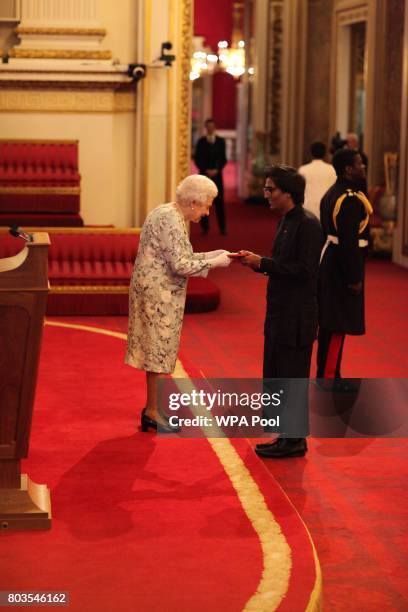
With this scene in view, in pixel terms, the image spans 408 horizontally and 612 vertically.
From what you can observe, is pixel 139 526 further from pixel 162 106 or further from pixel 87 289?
pixel 162 106

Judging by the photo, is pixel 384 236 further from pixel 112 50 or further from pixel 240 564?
pixel 240 564

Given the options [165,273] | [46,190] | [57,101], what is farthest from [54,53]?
[165,273]

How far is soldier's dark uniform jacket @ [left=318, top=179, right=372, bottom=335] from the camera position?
749cm

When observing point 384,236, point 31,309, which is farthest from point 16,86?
point 31,309

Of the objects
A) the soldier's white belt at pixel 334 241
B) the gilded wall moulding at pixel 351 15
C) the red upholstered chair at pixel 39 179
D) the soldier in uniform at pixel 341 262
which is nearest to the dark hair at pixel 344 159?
the soldier in uniform at pixel 341 262

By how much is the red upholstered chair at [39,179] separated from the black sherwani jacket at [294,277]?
21.1 feet

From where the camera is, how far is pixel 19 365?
196 inches

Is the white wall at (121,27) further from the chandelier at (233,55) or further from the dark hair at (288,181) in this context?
the chandelier at (233,55)

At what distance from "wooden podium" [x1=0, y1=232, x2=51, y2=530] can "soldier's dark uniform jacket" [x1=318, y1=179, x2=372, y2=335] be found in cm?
282

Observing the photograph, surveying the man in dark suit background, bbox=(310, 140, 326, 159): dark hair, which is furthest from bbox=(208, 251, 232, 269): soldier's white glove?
the man in dark suit background

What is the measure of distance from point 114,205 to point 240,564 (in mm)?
8971

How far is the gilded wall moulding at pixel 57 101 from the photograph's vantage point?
1298 centimetres

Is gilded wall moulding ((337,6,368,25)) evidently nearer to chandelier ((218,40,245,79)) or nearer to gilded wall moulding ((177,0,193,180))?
gilded wall moulding ((177,0,193,180))

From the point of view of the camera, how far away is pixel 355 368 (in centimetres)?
876
